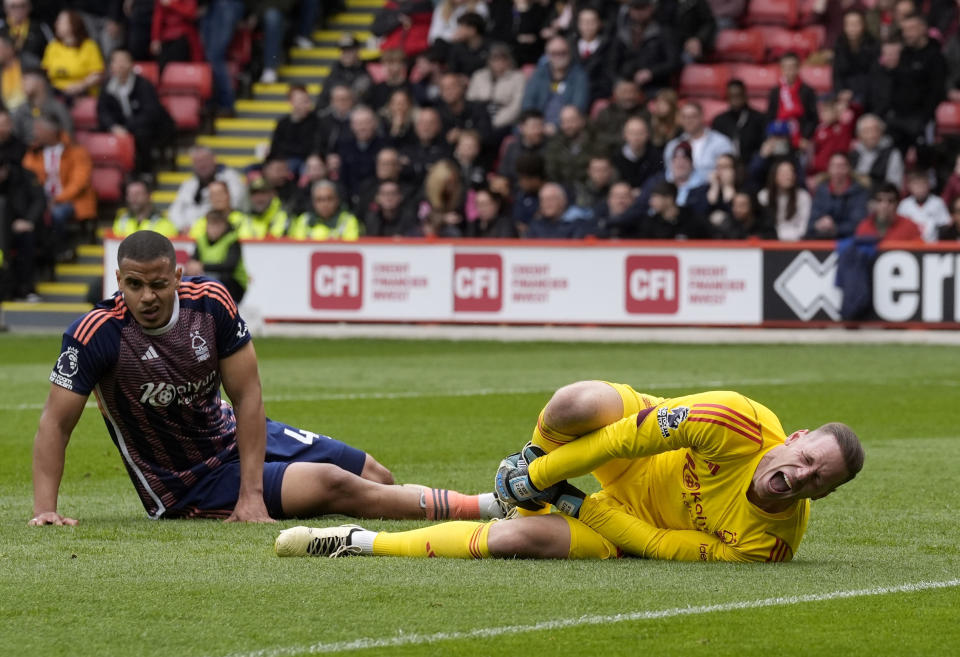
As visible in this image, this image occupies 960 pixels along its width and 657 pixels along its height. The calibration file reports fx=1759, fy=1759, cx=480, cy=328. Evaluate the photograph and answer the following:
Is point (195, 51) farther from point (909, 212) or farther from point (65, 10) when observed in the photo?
point (909, 212)

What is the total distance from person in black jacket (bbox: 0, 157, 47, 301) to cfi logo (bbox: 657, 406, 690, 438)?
18707mm

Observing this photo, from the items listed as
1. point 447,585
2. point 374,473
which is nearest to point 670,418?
point 447,585

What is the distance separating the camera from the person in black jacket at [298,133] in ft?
82.2

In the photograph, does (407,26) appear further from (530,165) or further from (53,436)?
(53,436)

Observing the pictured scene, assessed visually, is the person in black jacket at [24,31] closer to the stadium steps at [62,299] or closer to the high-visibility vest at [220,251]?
the stadium steps at [62,299]

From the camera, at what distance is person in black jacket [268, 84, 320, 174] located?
986 inches

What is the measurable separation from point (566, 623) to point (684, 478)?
1.40 m

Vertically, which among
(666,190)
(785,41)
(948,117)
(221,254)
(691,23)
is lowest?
(221,254)

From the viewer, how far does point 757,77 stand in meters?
25.1

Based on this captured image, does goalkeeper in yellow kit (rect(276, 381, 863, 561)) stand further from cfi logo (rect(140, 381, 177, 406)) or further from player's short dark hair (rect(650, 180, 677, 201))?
player's short dark hair (rect(650, 180, 677, 201))

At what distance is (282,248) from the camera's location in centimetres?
2181

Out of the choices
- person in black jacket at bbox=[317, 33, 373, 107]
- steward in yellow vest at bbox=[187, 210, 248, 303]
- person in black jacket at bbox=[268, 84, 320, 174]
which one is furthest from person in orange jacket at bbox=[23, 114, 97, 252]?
steward in yellow vest at bbox=[187, 210, 248, 303]

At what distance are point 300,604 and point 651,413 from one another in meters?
1.51

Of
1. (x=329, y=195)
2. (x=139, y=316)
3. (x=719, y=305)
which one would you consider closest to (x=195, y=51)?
(x=329, y=195)
